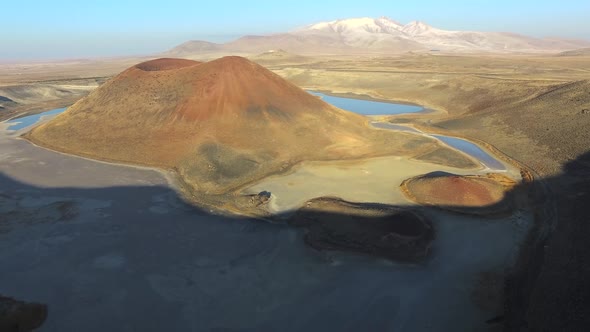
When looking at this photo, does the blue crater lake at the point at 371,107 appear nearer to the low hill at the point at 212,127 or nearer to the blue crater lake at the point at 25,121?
the low hill at the point at 212,127

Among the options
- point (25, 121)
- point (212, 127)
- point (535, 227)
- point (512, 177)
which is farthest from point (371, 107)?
point (25, 121)

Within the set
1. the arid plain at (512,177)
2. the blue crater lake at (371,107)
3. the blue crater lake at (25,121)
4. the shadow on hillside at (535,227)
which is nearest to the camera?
the shadow on hillside at (535,227)

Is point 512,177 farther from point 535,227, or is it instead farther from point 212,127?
point 212,127

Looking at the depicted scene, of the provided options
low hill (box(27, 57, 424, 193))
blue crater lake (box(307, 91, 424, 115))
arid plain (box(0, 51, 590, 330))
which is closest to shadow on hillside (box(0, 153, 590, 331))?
arid plain (box(0, 51, 590, 330))

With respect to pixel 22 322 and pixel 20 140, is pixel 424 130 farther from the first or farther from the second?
pixel 20 140

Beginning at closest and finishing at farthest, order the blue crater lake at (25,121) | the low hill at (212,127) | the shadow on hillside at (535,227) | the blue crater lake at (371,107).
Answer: the shadow on hillside at (535,227)
the low hill at (212,127)
the blue crater lake at (25,121)
the blue crater lake at (371,107)

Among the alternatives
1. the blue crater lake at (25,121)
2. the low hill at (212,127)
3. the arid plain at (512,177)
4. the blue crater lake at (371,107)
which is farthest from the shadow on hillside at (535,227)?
the blue crater lake at (371,107)

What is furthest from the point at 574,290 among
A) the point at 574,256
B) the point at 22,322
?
the point at 22,322

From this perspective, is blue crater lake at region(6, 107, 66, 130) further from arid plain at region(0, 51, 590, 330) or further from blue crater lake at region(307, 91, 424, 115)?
blue crater lake at region(307, 91, 424, 115)
